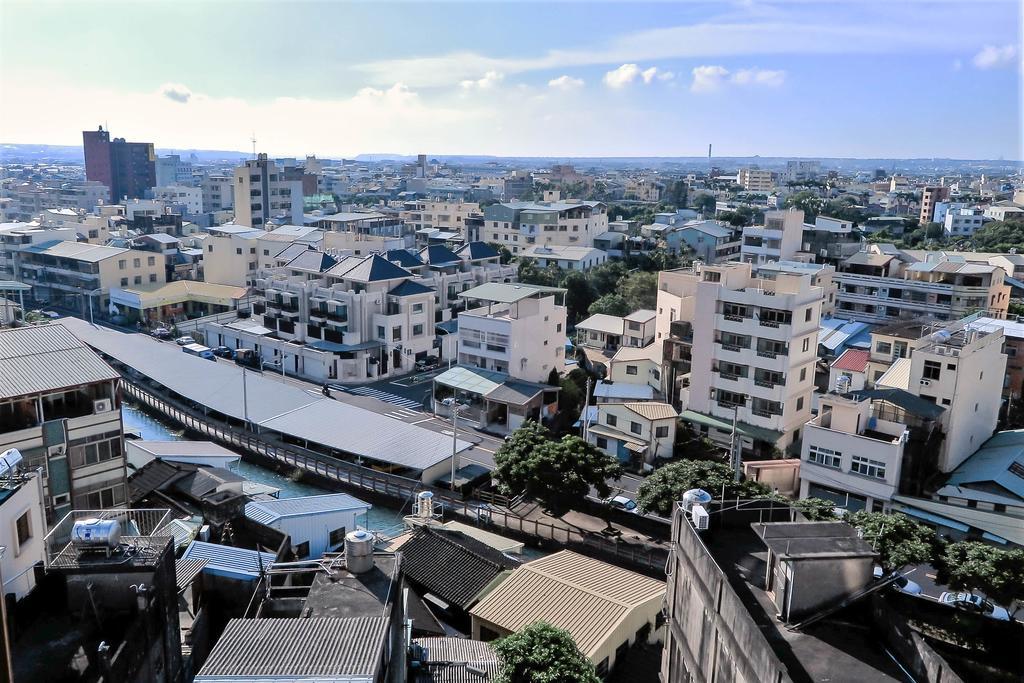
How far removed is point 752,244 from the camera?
136 feet

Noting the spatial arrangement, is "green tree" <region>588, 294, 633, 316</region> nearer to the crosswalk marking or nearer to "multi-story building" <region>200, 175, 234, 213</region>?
the crosswalk marking

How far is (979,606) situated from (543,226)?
3831 cm

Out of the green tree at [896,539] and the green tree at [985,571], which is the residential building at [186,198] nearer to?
the green tree at [896,539]

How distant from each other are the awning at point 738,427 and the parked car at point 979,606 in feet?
26.2

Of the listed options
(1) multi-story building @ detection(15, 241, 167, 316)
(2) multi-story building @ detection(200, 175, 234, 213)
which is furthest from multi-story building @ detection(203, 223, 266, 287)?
(2) multi-story building @ detection(200, 175, 234, 213)

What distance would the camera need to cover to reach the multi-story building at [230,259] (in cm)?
4153

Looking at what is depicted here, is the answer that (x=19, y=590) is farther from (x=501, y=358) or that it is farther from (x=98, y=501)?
(x=501, y=358)

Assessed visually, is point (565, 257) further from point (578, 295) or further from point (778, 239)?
point (778, 239)

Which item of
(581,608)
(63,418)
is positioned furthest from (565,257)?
(63,418)

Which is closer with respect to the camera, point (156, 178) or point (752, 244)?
point (752, 244)

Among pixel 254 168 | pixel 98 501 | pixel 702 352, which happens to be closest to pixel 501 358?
pixel 702 352

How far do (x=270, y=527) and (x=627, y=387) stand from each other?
1420cm

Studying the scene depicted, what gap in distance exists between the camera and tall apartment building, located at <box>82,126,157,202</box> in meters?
84.5

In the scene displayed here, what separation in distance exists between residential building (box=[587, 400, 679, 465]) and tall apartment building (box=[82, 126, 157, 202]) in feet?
267
